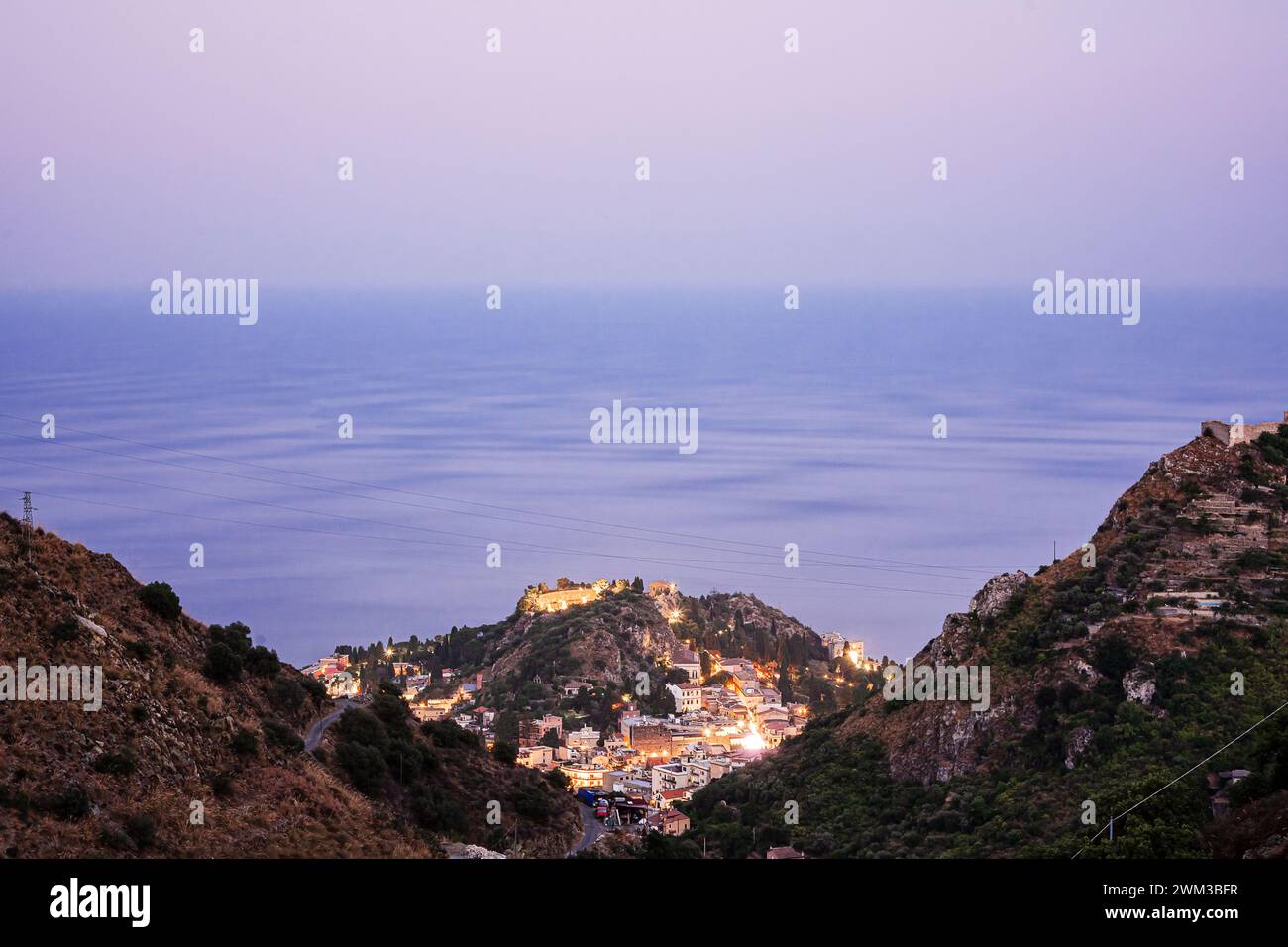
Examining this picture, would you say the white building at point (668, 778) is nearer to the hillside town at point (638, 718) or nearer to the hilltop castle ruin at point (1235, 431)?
the hillside town at point (638, 718)

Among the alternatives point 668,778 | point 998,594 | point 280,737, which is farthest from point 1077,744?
point 668,778

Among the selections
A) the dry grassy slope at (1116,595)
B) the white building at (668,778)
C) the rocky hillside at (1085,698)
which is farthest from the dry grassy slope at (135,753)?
the white building at (668,778)

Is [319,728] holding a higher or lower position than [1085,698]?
lower

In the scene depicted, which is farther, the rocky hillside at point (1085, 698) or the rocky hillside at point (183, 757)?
the rocky hillside at point (1085, 698)

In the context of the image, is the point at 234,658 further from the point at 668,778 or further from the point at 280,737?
the point at 668,778

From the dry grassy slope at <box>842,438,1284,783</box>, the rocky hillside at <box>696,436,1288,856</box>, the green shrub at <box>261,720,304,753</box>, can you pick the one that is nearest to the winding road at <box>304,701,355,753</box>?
the green shrub at <box>261,720,304,753</box>
